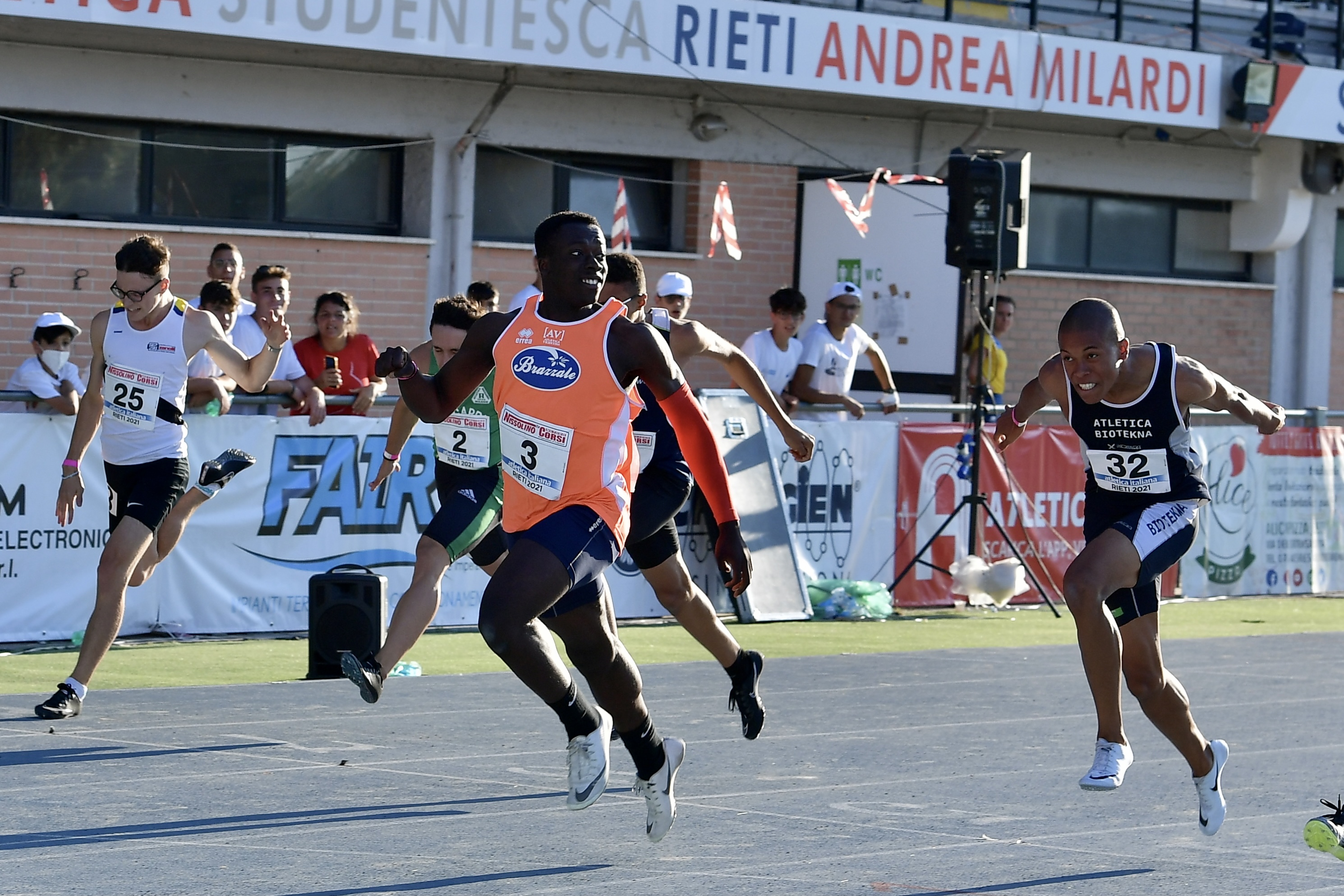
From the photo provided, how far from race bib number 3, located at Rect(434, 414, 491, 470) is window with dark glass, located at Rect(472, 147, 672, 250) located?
27.2ft

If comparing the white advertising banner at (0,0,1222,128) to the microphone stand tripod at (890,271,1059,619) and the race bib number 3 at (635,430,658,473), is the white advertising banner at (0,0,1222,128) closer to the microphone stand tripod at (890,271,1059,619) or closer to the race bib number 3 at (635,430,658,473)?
the microphone stand tripod at (890,271,1059,619)

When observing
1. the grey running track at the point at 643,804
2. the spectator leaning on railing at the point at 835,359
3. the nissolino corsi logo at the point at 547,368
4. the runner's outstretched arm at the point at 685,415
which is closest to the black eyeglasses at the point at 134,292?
the grey running track at the point at 643,804

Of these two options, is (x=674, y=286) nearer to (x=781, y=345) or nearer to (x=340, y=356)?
(x=340, y=356)

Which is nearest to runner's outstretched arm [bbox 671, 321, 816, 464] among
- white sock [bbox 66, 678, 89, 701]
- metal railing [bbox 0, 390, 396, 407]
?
white sock [bbox 66, 678, 89, 701]

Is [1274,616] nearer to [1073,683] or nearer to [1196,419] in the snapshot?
[1196,419]

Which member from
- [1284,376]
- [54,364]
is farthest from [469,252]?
[1284,376]

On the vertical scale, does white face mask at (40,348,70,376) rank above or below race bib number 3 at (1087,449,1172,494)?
above

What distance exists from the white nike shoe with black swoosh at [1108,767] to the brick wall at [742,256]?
1092 centimetres

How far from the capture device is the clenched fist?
5.98 metres

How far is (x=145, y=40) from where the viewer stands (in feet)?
49.1

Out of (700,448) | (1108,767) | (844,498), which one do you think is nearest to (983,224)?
(844,498)

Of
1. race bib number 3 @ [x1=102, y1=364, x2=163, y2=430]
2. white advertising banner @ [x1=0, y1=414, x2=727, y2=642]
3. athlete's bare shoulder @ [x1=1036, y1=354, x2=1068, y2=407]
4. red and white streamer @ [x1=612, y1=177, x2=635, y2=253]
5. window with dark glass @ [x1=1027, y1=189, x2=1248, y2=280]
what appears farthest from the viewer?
window with dark glass @ [x1=1027, y1=189, x2=1248, y2=280]

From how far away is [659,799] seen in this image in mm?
6230

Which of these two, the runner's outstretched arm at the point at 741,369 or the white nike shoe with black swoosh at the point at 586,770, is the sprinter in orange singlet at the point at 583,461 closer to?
the white nike shoe with black swoosh at the point at 586,770
